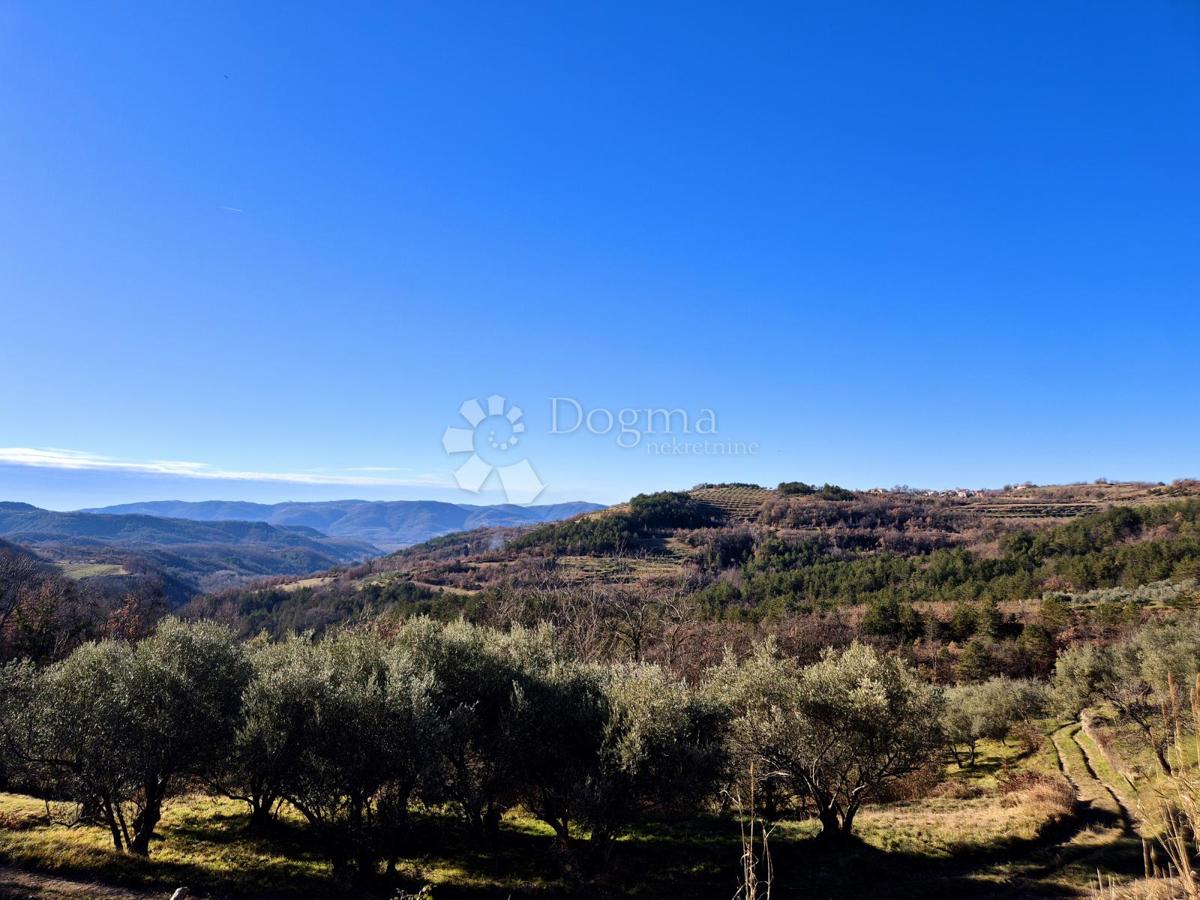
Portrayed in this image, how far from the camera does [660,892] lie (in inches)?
937

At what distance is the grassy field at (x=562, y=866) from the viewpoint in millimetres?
23031

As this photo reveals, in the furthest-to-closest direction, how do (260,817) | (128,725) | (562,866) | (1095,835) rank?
1. (1095,835)
2. (260,817)
3. (562,866)
4. (128,725)

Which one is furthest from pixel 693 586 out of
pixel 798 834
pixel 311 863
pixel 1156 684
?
pixel 311 863

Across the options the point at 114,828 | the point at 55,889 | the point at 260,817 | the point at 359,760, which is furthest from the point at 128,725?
the point at 359,760

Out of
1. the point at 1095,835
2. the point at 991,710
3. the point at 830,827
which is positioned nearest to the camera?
the point at 830,827

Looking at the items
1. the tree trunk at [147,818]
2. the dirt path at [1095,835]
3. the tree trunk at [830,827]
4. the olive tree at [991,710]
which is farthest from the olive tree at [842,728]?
the olive tree at [991,710]

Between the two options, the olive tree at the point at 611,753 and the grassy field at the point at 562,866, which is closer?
the grassy field at the point at 562,866

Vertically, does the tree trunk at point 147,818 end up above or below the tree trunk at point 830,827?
above

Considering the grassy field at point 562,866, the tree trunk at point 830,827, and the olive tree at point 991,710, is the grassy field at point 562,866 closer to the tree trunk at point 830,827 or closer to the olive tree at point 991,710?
the tree trunk at point 830,827

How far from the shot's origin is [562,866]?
84.2 ft

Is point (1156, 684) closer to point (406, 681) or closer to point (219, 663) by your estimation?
point (406, 681)

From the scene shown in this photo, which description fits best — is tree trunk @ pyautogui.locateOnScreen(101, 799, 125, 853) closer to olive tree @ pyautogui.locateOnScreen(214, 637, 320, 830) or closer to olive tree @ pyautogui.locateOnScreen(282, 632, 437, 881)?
olive tree @ pyautogui.locateOnScreen(214, 637, 320, 830)

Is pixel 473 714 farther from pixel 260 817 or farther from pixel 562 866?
pixel 260 817

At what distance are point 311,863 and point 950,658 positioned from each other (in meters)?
80.2
